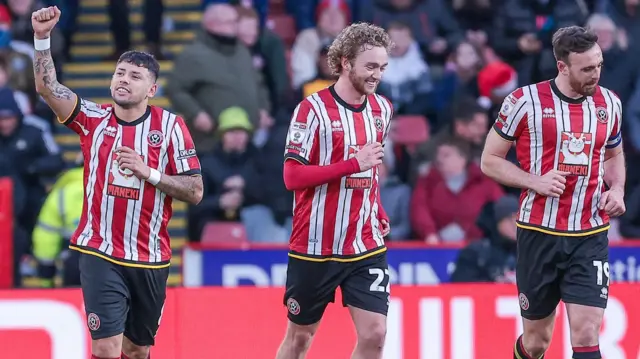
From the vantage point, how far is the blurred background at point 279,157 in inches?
408

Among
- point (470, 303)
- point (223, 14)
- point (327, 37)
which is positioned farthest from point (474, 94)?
point (470, 303)

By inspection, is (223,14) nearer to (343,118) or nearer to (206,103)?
(206,103)

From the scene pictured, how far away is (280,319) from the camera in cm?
1034

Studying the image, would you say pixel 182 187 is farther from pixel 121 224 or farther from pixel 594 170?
pixel 594 170

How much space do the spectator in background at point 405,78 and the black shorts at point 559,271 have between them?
16.8 ft

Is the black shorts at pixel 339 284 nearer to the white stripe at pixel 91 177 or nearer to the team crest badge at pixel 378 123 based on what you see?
the team crest badge at pixel 378 123

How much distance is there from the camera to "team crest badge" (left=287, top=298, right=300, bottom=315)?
8.61 m

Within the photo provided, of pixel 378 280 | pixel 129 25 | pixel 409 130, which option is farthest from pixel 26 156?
pixel 378 280

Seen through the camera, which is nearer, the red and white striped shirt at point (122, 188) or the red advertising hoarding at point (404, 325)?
the red and white striped shirt at point (122, 188)

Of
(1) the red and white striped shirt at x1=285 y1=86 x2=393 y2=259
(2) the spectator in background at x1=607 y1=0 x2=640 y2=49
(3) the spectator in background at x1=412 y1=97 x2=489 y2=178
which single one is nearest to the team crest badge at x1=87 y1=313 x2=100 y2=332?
(1) the red and white striped shirt at x1=285 y1=86 x2=393 y2=259

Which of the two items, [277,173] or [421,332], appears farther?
[277,173]

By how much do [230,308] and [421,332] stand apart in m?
1.40

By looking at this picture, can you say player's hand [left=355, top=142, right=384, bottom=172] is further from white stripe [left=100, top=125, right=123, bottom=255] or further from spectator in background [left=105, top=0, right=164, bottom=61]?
spectator in background [left=105, top=0, right=164, bottom=61]

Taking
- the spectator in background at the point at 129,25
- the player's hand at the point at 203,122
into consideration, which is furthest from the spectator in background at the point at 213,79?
the spectator in background at the point at 129,25
